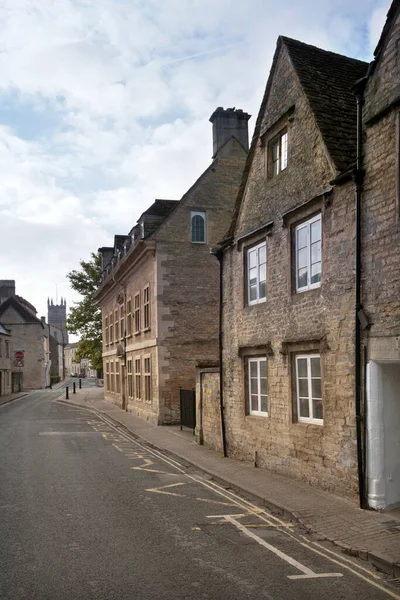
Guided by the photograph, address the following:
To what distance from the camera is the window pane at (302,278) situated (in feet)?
39.7

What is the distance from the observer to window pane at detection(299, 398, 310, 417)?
38.8 feet

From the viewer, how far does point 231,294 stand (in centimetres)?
1561

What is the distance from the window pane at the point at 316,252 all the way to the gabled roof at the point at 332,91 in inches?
63.4

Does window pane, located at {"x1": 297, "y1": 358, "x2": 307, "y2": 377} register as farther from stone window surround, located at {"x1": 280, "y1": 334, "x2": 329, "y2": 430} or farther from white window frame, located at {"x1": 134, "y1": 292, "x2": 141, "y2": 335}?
white window frame, located at {"x1": 134, "y1": 292, "x2": 141, "y2": 335}

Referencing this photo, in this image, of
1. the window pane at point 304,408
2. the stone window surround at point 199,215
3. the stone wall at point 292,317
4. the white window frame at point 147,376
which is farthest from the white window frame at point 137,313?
the window pane at point 304,408

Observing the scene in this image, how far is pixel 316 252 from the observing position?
38.2 feet

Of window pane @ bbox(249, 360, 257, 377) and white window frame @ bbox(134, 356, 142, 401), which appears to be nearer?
window pane @ bbox(249, 360, 257, 377)

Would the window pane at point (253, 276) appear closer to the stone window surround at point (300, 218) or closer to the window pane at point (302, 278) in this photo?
the stone window surround at point (300, 218)

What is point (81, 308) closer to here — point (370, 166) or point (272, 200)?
point (272, 200)

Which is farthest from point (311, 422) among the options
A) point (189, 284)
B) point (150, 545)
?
point (189, 284)

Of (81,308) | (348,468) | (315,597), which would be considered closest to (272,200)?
(348,468)

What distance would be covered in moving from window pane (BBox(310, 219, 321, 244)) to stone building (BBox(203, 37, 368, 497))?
0.02 metres

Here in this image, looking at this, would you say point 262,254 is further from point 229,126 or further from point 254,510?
point 229,126

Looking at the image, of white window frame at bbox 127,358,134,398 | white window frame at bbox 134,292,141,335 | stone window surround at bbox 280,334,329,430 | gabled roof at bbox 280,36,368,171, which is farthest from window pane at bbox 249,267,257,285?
white window frame at bbox 127,358,134,398
